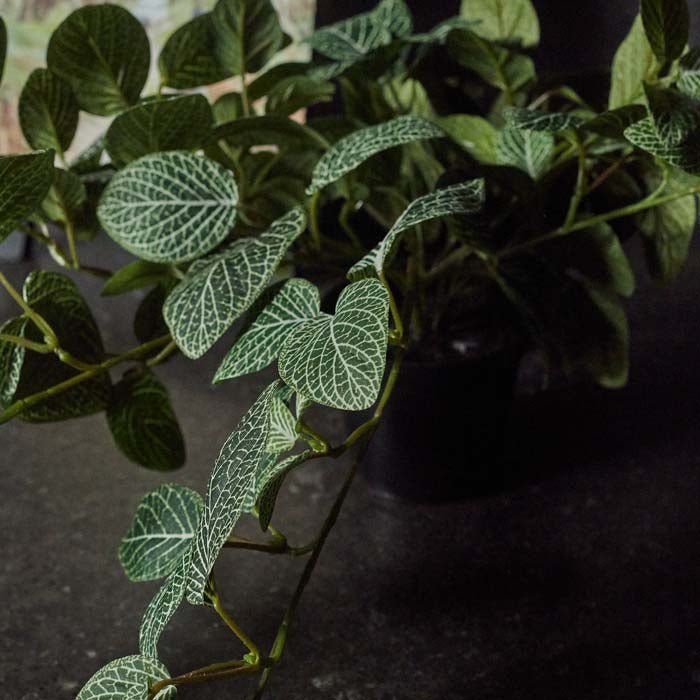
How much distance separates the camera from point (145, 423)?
81 centimetres

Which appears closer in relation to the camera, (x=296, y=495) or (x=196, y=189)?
(x=196, y=189)

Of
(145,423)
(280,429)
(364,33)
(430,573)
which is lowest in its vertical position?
(430,573)

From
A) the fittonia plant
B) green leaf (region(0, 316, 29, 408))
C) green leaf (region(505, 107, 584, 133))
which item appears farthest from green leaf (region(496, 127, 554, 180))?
green leaf (region(0, 316, 29, 408))

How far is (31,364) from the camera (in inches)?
29.4

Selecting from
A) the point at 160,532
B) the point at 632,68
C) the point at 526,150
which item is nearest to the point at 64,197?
the point at 160,532

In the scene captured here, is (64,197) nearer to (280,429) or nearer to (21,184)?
(21,184)

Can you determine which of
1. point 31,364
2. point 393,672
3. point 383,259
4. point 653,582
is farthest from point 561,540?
point 31,364

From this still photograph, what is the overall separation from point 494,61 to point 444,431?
0.35 m

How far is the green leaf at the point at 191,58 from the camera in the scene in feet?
2.76

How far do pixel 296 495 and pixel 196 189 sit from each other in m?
0.38

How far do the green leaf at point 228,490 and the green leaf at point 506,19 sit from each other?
0.50 metres

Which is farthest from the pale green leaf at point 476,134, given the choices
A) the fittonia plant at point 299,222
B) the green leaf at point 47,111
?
the green leaf at point 47,111

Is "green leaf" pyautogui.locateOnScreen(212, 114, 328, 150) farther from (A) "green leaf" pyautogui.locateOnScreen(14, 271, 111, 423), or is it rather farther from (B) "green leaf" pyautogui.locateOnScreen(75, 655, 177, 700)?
(B) "green leaf" pyautogui.locateOnScreen(75, 655, 177, 700)

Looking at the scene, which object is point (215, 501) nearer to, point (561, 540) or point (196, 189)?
point (196, 189)
